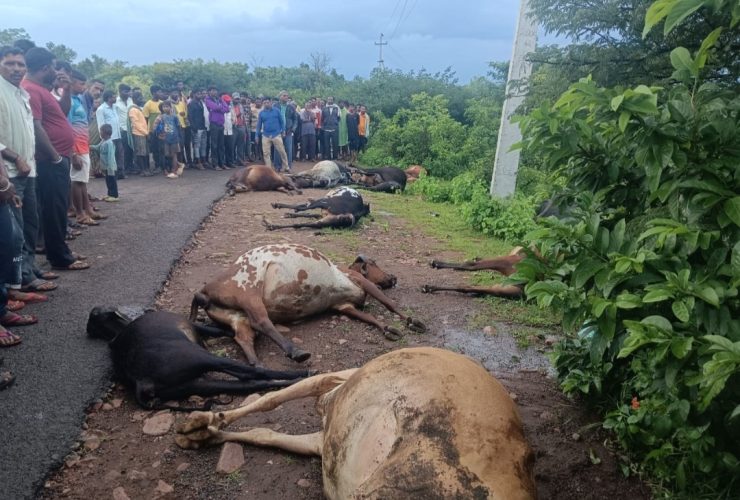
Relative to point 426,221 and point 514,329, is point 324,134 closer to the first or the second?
point 426,221

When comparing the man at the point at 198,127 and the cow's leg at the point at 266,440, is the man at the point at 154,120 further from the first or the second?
the cow's leg at the point at 266,440

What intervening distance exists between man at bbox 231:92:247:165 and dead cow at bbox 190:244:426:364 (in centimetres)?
1240

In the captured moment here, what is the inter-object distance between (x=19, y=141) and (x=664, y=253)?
227 inches

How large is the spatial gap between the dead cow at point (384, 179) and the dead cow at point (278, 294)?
9.40 meters

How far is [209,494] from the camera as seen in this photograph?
3.16m

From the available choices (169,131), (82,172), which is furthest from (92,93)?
(82,172)

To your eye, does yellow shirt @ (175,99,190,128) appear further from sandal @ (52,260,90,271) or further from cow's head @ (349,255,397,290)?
cow's head @ (349,255,397,290)

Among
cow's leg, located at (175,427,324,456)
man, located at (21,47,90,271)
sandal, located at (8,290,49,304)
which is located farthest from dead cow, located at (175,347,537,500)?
man, located at (21,47,90,271)

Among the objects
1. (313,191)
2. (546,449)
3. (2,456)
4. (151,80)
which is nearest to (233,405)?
(2,456)

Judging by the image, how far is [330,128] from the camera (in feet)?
68.6

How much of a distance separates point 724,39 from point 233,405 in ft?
13.6

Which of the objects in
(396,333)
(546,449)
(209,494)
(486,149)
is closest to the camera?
(209,494)

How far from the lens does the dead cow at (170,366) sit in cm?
402

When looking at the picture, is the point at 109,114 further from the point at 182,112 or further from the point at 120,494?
the point at 120,494
